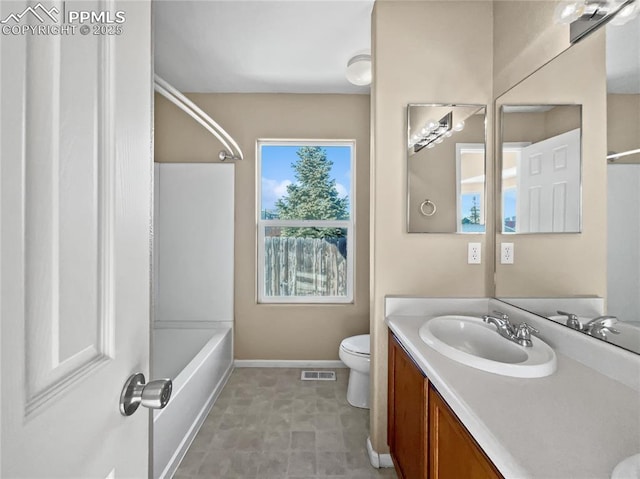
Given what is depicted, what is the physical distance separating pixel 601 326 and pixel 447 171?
1.00 meters

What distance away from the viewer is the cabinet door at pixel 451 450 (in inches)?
30.9

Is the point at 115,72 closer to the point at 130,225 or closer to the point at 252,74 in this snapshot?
the point at 130,225

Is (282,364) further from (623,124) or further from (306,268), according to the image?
(623,124)

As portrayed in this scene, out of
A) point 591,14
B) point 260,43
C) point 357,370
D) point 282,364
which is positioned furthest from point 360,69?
point 282,364

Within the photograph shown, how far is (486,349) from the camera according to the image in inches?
56.2

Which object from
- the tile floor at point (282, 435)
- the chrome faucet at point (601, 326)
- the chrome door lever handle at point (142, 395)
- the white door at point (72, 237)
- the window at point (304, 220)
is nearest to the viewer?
the white door at point (72, 237)

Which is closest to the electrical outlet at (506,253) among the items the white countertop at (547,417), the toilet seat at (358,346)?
the white countertop at (547,417)

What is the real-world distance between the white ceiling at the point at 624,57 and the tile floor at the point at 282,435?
6.50ft

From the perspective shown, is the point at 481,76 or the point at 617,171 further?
the point at 481,76

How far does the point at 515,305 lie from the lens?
158 cm

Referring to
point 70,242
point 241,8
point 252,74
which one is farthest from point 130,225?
point 252,74

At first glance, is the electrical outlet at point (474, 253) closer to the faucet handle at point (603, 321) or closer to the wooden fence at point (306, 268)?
the faucet handle at point (603, 321)

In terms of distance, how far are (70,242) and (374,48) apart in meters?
1.88

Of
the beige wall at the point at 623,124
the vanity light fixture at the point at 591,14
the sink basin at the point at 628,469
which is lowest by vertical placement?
the sink basin at the point at 628,469
